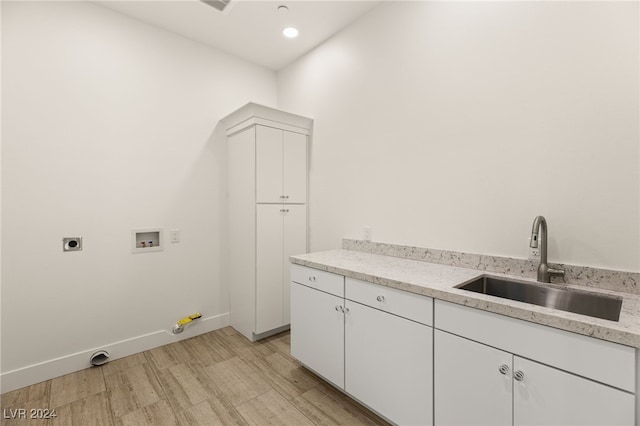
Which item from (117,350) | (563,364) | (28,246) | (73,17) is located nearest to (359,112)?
(563,364)

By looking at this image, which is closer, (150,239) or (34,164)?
(34,164)

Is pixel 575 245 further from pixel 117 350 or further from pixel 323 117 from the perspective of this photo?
pixel 117 350

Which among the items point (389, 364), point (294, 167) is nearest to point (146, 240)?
point (294, 167)

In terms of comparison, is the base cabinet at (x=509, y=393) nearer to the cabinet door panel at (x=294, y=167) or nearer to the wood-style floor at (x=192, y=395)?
the wood-style floor at (x=192, y=395)

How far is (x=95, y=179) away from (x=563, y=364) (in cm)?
305

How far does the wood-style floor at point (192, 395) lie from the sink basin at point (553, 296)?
3.29 feet

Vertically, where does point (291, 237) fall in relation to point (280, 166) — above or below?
below

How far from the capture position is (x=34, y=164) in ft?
6.73

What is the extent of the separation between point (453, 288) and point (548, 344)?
40 centimetres

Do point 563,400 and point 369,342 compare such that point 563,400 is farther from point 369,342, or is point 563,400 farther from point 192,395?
point 192,395

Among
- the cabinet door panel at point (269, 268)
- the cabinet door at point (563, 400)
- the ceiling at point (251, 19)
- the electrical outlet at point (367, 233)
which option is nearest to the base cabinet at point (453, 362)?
the cabinet door at point (563, 400)

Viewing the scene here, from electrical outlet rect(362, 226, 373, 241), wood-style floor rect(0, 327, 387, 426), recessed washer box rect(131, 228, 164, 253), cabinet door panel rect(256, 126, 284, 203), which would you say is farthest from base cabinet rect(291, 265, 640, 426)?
recessed washer box rect(131, 228, 164, 253)

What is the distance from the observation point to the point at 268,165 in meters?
2.68

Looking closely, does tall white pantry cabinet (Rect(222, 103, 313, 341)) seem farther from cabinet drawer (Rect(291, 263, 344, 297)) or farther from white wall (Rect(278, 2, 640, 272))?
cabinet drawer (Rect(291, 263, 344, 297))
